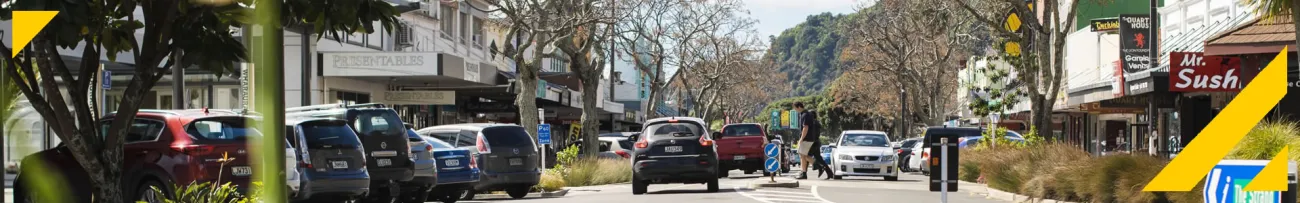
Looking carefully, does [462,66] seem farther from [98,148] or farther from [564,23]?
[98,148]

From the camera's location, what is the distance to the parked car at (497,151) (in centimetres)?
2278

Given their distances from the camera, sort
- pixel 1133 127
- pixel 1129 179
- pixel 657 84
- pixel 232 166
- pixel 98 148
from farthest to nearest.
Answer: pixel 657 84
pixel 1133 127
pixel 1129 179
pixel 232 166
pixel 98 148

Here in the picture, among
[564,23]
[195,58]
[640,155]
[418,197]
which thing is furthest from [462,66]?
[195,58]

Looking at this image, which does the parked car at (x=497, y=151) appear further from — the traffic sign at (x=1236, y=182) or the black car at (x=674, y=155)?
the traffic sign at (x=1236, y=182)

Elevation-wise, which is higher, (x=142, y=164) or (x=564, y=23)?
(x=564, y=23)

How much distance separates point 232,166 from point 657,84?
153 feet

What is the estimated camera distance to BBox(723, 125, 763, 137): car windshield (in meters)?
36.4

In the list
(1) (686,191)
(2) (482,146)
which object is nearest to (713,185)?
(1) (686,191)

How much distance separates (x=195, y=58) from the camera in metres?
11.7

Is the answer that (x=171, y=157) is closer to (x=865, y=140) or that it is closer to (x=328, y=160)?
(x=328, y=160)

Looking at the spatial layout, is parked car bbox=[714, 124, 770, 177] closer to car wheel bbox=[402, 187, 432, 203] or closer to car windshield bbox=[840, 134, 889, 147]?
car windshield bbox=[840, 134, 889, 147]

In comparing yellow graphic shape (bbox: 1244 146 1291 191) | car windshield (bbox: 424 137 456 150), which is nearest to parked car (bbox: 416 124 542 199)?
car windshield (bbox: 424 137 456 150)

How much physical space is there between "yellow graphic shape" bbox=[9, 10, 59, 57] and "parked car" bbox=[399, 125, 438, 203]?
9.92 meters

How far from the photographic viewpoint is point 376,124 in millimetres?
19125
